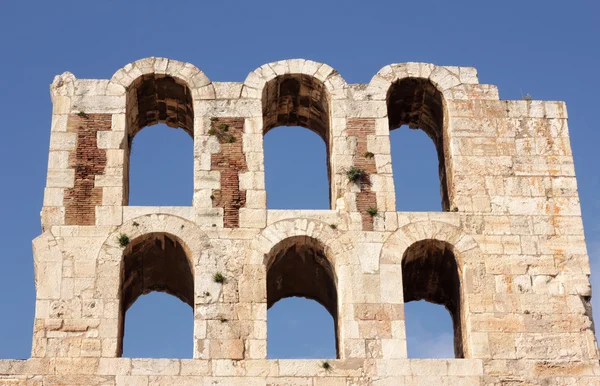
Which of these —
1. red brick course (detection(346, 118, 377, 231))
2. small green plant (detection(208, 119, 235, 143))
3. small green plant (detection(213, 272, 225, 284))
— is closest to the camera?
small green plant (detection(213, 272, 225, 284))

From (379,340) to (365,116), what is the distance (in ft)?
16.3

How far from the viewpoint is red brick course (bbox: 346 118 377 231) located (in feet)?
88.0

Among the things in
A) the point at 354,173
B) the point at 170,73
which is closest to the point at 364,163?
the point at 354,173

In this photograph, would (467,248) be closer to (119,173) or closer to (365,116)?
(365,116)

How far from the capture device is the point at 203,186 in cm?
2691

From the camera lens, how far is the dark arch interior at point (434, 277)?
88.2 feet

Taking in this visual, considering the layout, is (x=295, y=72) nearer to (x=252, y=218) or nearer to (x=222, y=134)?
(x=222, y=134)

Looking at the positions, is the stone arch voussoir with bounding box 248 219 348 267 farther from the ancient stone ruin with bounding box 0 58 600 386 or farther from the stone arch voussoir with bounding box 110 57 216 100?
the stone arch voussoir with bounding box 110 57 216 100

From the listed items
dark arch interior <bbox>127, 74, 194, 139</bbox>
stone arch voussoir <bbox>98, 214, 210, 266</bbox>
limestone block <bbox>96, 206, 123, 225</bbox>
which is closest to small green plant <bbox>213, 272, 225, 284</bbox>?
stone arch voussoir <bbox>98, 214, 210, 266</bbox>

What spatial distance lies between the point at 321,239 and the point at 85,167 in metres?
4.79

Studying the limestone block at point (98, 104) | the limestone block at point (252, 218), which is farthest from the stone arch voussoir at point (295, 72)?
the limestone block at point (252, 218)

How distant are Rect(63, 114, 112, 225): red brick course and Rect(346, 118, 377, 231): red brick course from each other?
4868 mm

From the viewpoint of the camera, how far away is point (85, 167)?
27.0m

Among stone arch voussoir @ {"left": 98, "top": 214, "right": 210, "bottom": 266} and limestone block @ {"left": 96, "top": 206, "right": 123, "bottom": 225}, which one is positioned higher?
limestone block @ {"left": 96, "top": 206, "right": 123, "bottom": 225}
